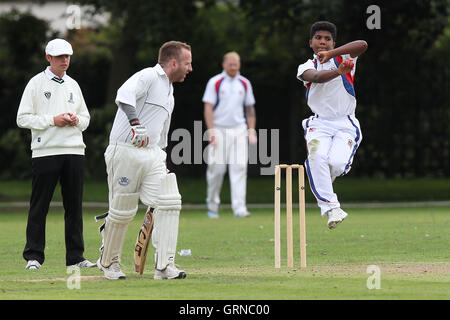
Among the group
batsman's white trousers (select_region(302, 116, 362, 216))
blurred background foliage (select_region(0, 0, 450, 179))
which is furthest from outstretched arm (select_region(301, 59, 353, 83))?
blurred background foliage (select_region(0, 0, 450, 179))

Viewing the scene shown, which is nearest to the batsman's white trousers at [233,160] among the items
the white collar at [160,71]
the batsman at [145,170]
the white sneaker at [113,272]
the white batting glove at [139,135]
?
the batsman at [145,170]

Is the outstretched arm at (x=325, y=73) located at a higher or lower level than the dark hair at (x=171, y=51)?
lower

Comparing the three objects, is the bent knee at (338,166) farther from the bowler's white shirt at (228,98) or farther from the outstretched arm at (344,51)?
the bowler's white shirt at (228,98)

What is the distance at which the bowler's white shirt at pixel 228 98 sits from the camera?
1508 cm

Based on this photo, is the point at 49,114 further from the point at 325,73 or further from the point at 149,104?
the point at 325,73

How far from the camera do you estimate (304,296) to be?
22.7 feet

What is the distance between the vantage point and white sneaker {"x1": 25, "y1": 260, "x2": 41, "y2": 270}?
9.05 metres

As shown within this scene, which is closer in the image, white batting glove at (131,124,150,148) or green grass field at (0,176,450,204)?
white batting glove at (131,124,150,148)

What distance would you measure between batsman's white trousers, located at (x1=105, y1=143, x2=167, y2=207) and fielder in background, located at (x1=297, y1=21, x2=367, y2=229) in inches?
67.9

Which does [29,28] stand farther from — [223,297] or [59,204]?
[223,297]

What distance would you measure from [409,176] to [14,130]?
341 inches

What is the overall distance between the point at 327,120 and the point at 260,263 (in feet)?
4.64

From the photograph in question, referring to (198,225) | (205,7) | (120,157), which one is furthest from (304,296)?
(205,7)

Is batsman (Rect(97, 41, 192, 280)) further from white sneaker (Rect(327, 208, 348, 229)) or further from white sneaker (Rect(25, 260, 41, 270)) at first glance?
white sneaker (Rect(327, 208, 348, 229))
